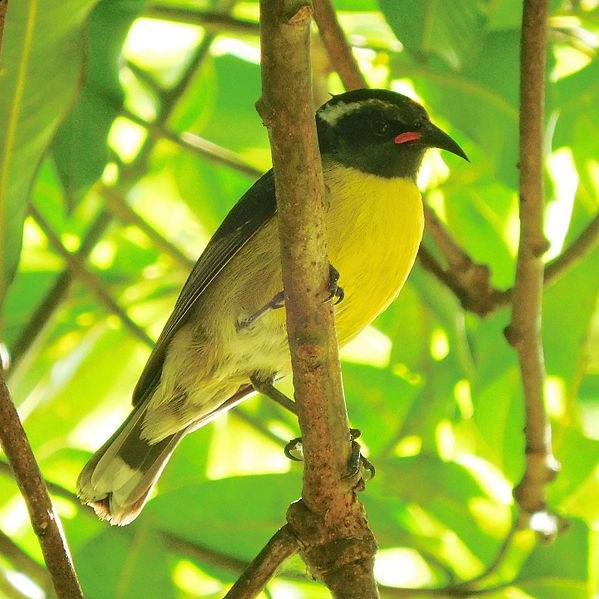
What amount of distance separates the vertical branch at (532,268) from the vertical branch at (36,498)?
5.06 feet

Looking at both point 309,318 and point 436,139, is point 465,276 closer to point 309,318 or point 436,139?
point 436,139

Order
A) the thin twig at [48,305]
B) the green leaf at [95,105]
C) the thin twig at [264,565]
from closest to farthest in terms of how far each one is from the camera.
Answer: the thin twig at [264,565]
the green leaf at [95,105]
the thin twig at [48,305]

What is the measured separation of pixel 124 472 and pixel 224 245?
82 cm

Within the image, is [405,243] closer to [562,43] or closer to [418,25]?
[418,25]

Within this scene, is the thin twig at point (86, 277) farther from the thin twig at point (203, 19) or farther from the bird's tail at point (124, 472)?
the thin twig at point (203, 19)

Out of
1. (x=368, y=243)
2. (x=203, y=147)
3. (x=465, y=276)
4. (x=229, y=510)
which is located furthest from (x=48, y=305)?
(x=465, y=276)

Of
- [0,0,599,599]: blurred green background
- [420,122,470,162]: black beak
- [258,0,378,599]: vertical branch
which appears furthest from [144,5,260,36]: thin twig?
[258,0,378,599]: vertical branch

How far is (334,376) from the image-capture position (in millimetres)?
2375

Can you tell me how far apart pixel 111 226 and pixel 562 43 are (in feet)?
6.13

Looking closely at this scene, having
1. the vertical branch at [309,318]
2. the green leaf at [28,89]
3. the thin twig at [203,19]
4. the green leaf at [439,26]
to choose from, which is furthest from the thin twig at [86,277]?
the vertical branch at [309,318]

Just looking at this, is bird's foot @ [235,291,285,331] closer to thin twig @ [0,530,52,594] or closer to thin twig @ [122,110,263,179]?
thin twig @ [122,110,263,179]

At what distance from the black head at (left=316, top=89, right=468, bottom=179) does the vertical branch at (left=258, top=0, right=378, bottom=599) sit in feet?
4.94

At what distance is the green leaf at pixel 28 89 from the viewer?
2852 mm

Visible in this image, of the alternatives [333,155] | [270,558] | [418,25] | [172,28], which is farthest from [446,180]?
[270,558]
